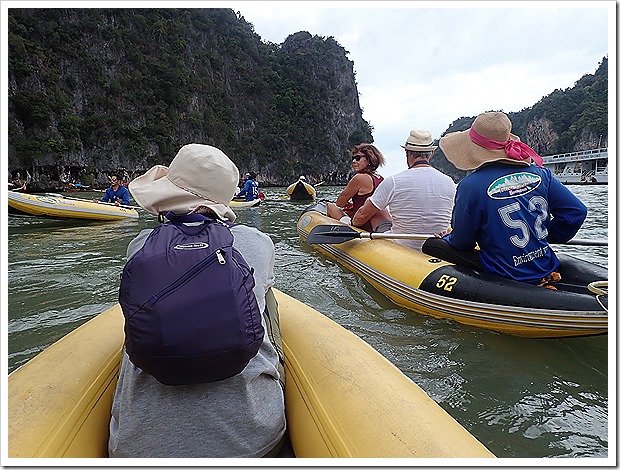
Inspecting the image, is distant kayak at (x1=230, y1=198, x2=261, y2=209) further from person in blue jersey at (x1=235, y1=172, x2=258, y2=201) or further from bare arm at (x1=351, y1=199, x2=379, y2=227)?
bare arm at (x1=351, y1=199, x2=379, y2=227)

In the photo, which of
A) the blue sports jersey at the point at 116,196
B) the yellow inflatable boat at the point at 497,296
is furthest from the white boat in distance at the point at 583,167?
the yellow inflatable boat at the point at 497,296

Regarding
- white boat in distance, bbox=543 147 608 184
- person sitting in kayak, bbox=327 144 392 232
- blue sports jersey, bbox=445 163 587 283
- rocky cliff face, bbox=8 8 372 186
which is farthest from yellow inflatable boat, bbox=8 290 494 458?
white boat in distance, bbox=543 147 608 184

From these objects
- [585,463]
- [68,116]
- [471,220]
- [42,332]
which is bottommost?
[42,332]

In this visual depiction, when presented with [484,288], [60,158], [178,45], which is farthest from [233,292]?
[178,45]

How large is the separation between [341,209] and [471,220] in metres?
2.85

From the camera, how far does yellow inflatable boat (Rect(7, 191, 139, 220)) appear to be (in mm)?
7219

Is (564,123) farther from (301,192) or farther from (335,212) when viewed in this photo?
(335,212)

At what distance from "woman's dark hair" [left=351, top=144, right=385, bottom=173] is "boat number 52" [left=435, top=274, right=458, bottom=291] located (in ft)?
6.05

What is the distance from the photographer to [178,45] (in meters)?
35.6

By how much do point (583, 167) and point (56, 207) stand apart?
37.4m

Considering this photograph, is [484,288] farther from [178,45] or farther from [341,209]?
[178,45]

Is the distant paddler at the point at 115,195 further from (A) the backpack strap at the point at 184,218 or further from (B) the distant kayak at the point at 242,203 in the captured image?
(A) the backpack strap at the point at 184,218

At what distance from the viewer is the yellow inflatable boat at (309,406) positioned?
0.95 metres

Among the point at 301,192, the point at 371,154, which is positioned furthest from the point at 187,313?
the point at 301,192
